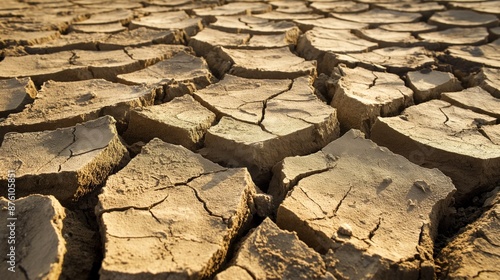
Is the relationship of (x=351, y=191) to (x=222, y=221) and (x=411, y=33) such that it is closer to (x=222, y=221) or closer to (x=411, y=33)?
(x=222, y=221)

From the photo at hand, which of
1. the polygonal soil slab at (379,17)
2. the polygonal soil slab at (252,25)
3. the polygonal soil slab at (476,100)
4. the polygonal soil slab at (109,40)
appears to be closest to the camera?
the polygonal soil slab at (476,100)

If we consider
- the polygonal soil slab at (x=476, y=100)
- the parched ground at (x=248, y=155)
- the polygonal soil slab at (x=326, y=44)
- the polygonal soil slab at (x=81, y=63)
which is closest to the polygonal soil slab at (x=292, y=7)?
the polygonal soil slab at (x=326, y=44)

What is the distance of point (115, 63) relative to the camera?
2.76 metres

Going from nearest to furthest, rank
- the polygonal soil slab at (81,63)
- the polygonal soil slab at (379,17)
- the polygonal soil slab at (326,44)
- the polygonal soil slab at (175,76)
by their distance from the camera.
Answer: the polygonal soil slab at (175,76) < the polygonal soil slab at (81,63) < the polygonal soil slab at (326,44) < the polygonal soil slab at (379,17)

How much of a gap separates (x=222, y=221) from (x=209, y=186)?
0.69 ft

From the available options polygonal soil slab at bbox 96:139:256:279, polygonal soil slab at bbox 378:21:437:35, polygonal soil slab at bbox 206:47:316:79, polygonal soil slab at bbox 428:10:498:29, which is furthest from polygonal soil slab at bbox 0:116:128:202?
polygonal soil slab at bbox 428:10:498:29

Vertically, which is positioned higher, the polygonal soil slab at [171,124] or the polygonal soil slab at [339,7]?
the polygonal soil slab at [339,7]

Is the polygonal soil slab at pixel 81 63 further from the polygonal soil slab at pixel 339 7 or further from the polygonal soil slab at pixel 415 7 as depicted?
the polygonal soil slab at pixel 415 7

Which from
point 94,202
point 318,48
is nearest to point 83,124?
point 94,202

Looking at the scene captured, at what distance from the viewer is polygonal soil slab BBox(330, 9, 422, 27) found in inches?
151

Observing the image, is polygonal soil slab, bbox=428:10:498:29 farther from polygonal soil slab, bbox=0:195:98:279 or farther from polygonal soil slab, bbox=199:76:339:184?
polygonal soil slab, bbox=0:195:98:279

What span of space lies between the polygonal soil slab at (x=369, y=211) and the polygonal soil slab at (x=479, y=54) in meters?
1.47

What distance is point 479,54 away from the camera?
3.04 m

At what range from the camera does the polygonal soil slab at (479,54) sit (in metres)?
2.89
